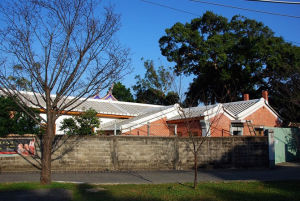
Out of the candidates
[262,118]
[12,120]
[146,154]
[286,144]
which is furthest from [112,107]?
[286,144]

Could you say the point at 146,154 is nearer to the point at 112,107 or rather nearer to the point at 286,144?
the point at 286,144

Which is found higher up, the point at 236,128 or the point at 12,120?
the point at 12,120

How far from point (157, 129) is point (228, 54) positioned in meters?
16.6

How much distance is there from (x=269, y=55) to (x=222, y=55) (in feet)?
→ 14.6

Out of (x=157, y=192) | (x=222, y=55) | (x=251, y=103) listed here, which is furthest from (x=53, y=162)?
(x=222, y=55)

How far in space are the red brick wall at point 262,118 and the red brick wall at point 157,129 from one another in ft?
16.2

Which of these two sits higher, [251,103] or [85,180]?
[251,103]

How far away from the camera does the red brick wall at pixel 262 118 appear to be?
2049cm

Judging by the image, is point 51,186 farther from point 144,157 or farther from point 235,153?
point 235,153

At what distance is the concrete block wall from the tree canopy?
13.9m

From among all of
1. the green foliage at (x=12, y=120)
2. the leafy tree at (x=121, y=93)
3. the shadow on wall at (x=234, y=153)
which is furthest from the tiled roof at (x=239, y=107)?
the leafy tree at (x=121, y=93)

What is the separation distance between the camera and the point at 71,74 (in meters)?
10.2

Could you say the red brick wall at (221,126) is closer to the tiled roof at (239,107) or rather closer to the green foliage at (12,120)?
the tiled roof at (239,107)

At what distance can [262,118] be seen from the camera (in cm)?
2130
